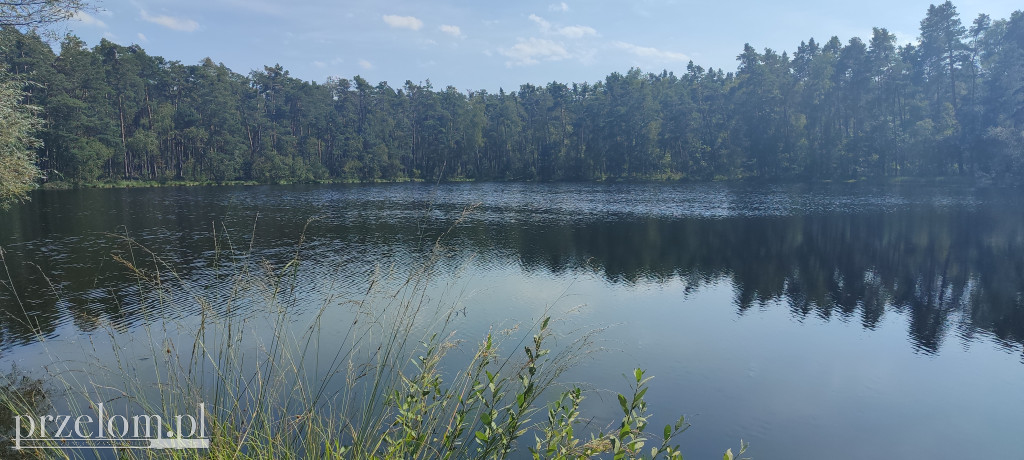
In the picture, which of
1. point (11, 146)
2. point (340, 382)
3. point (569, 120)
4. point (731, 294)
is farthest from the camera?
point (569, 120)

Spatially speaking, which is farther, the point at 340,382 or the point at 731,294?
the point at 731,294

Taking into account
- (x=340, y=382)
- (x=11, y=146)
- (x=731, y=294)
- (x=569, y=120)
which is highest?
(x=569, y=120)

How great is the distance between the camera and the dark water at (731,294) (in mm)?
9367

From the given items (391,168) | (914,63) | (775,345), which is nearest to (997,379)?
(775,345)

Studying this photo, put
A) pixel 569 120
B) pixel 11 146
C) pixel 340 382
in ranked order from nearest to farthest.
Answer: pixel 340 382
pixel 11 146
pixel 569 120

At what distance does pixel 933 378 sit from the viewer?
11016mm

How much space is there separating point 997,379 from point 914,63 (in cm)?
6907

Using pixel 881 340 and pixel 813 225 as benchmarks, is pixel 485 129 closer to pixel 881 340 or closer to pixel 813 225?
pixel 813 225

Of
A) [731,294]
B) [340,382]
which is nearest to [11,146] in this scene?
[340,382]

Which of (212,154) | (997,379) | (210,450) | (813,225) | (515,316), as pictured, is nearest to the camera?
(210,450)

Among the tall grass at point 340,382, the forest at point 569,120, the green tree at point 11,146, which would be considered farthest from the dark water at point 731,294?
the forest at point 569,120

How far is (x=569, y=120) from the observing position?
99.9 meters

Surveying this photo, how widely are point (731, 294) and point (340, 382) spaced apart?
1247cm

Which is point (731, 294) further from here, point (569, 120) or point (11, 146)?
point (569, 120)
